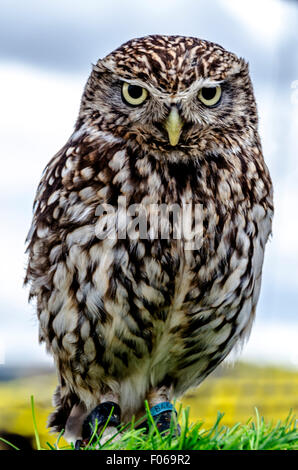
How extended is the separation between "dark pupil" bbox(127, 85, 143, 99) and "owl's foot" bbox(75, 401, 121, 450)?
70 centimetres

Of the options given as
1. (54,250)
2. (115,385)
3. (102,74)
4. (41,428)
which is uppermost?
(102,74)

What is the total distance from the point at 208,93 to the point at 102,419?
2.60 feet

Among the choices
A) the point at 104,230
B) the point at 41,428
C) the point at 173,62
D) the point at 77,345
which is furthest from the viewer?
the point at 41,428

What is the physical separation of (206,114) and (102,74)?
0.88 ft

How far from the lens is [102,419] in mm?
1641

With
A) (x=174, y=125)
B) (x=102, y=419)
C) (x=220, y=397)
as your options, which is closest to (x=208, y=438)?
(x=102, y=419)

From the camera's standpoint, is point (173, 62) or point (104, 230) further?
point (104, 230)

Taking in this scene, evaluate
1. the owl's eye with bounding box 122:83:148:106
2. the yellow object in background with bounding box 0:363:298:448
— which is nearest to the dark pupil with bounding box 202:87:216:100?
the owl's eye with bounding box 122:83:148:106

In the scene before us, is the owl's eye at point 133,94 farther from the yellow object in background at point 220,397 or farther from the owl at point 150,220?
the yellow object in background at point 220,397

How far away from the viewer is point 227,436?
1.36 meters

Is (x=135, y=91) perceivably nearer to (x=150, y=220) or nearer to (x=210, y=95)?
(x=210, y=95)
